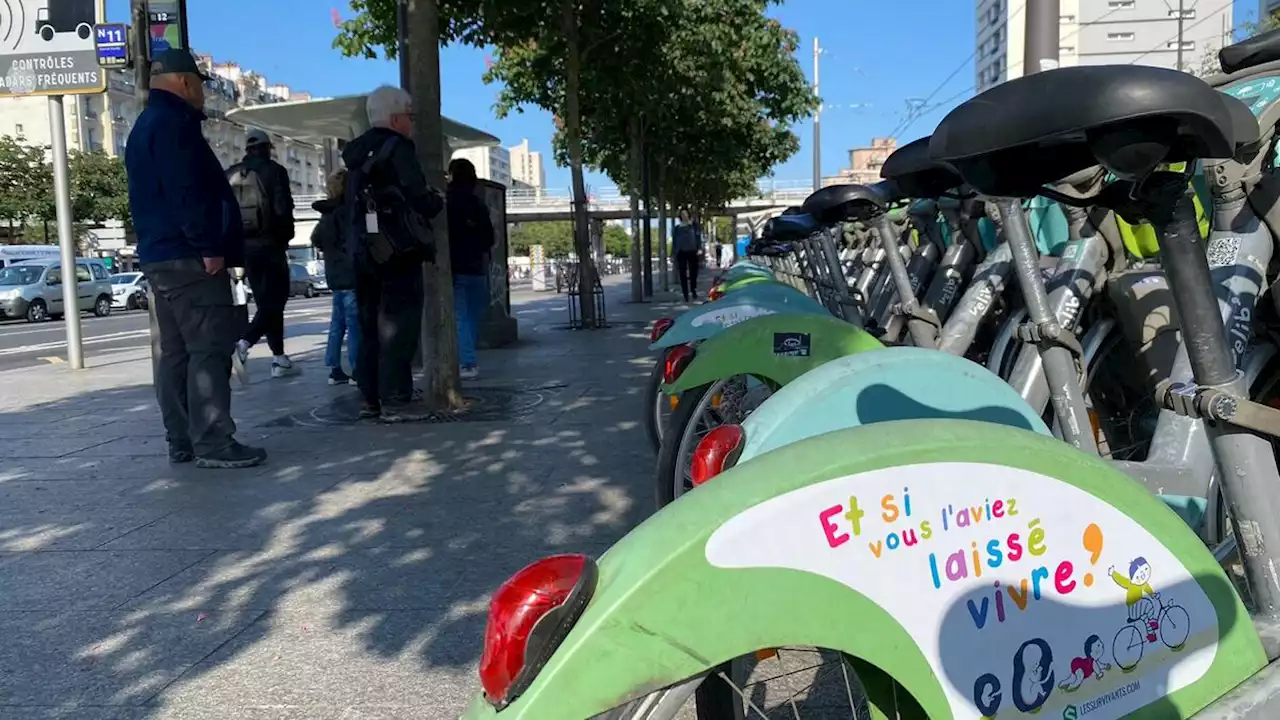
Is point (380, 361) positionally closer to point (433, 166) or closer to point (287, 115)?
point (433, 166)

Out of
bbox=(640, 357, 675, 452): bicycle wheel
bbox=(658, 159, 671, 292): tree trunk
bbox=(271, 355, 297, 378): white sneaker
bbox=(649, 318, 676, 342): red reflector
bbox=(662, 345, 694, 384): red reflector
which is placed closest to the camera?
bbox=(662, 345, 694, 384): red reflector

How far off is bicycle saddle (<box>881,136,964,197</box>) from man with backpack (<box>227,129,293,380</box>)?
19.1ft

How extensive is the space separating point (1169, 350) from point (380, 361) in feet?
17.1

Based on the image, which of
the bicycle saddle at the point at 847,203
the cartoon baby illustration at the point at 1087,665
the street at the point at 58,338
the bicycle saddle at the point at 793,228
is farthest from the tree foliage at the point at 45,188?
the cartoon baby illustration at the point at 1087,665

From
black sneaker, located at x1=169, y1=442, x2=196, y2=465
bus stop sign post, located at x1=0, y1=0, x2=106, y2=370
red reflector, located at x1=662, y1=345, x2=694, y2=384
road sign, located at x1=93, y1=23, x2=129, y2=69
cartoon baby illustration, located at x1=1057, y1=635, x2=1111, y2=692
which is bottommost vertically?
black sneaker, located at x1=169, y1=442, x2=196, y2=465

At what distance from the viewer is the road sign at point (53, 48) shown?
10.8m

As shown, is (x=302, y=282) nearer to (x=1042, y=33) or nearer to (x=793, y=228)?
(x=793, y=228)

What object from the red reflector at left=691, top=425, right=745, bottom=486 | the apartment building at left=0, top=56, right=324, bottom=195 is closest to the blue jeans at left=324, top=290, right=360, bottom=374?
the red reflector at left=691, top=425, right=745, bottom=486

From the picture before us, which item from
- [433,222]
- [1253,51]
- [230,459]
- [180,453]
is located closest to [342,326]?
[433,222]

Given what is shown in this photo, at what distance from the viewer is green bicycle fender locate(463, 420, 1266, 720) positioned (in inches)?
53.1

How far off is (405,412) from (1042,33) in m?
4.46

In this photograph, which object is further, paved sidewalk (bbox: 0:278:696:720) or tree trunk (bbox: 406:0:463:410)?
tree trunk (bbox: 406:0:463:410)

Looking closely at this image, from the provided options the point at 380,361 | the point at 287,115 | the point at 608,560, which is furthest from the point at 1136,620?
the point at 287,115

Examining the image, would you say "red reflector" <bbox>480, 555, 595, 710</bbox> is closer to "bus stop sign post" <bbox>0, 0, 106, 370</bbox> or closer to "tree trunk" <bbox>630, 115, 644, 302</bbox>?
"bus stop sign post" <bbox>0, 0, 106, 370</bbox>
